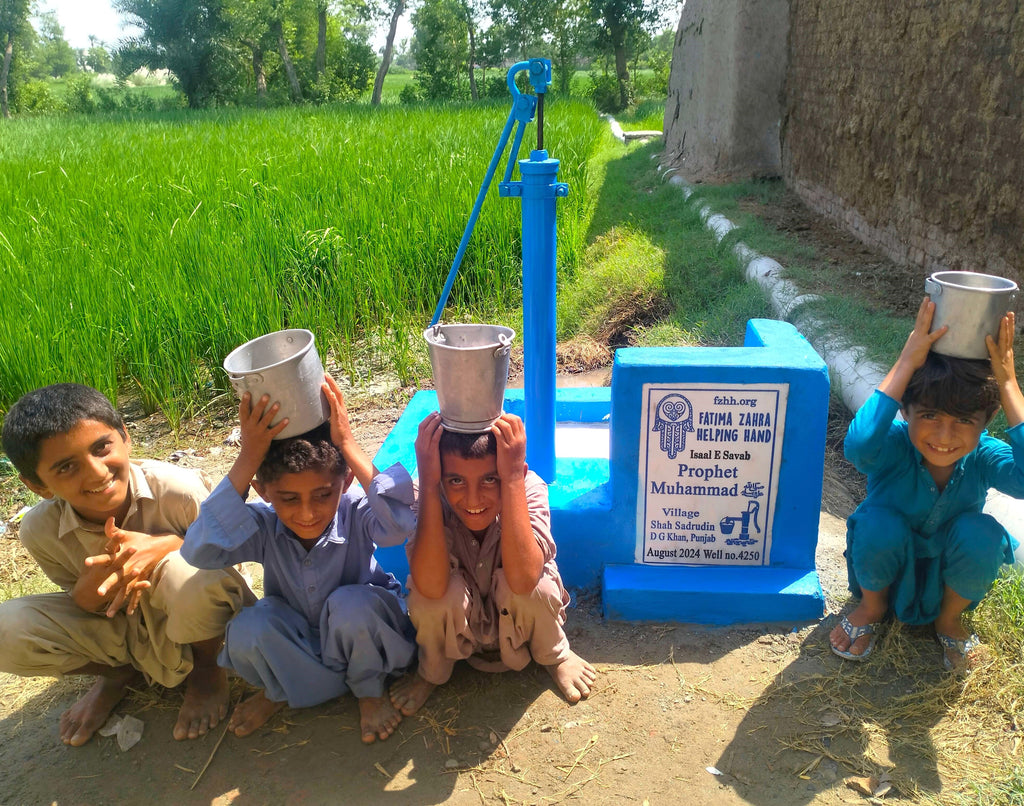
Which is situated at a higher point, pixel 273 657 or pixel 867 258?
pixel 867 258

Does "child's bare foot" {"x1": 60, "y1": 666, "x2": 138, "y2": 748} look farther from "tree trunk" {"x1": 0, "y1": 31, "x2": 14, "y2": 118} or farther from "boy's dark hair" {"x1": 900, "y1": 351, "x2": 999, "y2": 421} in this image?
"tree trunk" {"x1": 0, "y1": 31, "x2": 14, "y2": 118}

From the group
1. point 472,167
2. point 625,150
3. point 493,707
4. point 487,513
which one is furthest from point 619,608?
point 625,150

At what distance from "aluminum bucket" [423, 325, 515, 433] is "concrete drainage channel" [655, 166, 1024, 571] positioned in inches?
66.6

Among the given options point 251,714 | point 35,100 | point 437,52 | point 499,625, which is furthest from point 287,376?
point 35,100

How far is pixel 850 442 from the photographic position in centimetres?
200

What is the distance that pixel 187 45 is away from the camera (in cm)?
3081

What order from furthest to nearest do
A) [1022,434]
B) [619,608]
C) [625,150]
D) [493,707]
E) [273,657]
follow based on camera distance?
[625,150] → [619,608] → [493,707] → [273,657] → [1022,434]

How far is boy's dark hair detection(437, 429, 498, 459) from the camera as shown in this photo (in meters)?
1.81

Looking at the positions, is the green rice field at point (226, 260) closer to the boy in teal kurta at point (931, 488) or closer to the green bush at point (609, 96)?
the boy in teal kurta at point (931, 488)

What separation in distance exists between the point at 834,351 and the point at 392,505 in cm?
267

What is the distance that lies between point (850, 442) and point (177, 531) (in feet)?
6.02

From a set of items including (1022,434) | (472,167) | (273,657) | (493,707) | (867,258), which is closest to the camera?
(1022,434)

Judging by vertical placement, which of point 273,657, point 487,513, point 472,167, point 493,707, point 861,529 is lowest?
point 493,707

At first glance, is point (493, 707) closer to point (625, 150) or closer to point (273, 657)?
point (273, 657)
